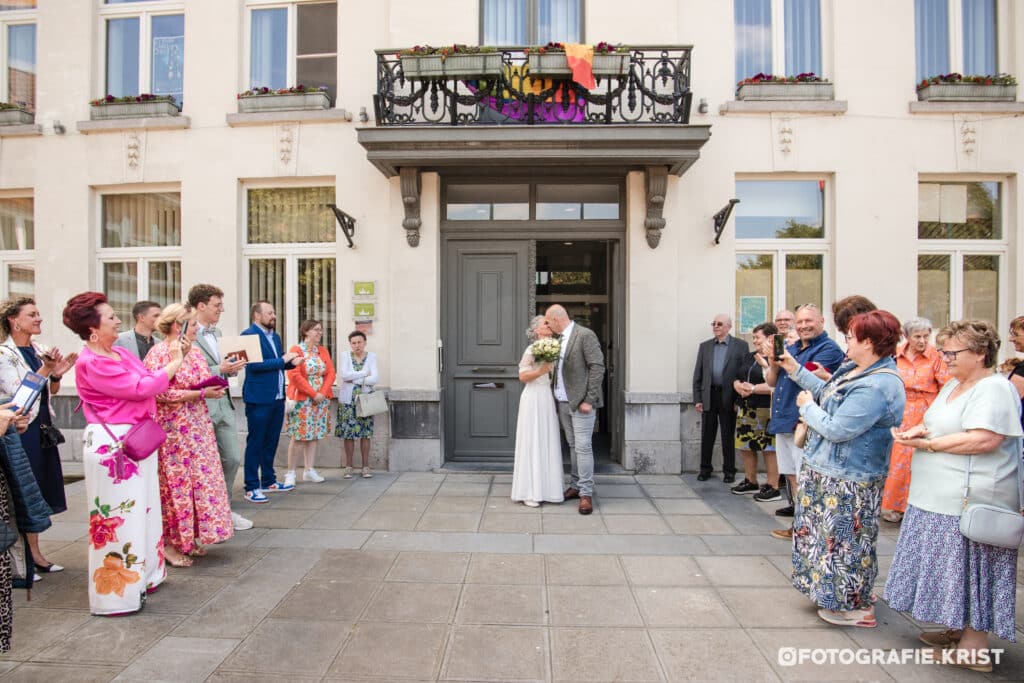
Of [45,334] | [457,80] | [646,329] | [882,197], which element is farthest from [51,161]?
[882,197]

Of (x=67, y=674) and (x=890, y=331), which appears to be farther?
(x=890, y=331)

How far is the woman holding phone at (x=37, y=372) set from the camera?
422 centimetres

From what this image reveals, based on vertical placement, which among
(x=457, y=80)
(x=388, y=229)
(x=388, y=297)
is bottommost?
(x=388, y=297)

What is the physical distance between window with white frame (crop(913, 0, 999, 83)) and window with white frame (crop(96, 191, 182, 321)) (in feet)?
34.6

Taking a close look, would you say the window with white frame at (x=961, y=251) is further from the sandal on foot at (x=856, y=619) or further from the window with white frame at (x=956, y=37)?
the sandal on foot at (x=856, y=619)

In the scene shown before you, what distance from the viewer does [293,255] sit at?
332 inches

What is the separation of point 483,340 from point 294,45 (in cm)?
496

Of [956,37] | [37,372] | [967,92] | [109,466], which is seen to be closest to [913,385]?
[967,92]

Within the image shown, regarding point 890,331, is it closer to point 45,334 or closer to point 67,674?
point 67,674

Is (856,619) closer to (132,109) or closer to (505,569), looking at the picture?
(505,569)

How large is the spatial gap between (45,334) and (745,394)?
9571 millimetres

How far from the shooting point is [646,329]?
772 centimetres

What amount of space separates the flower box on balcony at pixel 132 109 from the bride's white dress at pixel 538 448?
6.34 m

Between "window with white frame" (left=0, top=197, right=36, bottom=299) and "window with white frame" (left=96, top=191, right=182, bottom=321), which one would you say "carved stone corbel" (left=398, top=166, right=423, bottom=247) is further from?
"window with white frame" (left=0, top=197, right=36, bottom=299)
